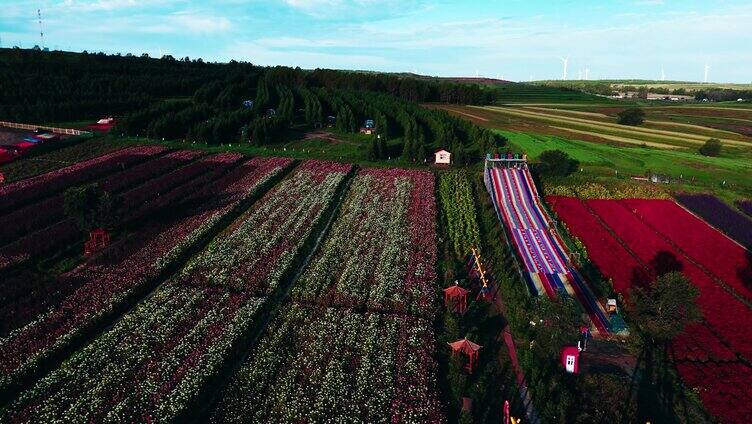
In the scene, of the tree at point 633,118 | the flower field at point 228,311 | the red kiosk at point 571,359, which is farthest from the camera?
the tree at point 633,118

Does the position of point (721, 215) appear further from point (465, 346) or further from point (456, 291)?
point (465, 346)

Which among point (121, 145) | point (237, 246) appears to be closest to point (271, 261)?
point (237, 246)

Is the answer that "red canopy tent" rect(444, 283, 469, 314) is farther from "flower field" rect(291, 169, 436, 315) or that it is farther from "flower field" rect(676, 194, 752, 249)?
"flower field" rect(676, 194, 752, 249)

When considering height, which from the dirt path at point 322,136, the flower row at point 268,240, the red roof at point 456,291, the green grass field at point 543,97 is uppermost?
the green grass field at point 543,97

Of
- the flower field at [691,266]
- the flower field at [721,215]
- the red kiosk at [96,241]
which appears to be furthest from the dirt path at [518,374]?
the red kiosk at [96,241]

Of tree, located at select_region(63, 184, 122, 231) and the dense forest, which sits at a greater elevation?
the dense forest

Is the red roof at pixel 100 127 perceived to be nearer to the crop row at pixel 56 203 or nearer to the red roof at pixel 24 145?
the red roof at pixel 24 145

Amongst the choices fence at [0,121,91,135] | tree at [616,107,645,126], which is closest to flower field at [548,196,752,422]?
tree at [616,107,645,126]
